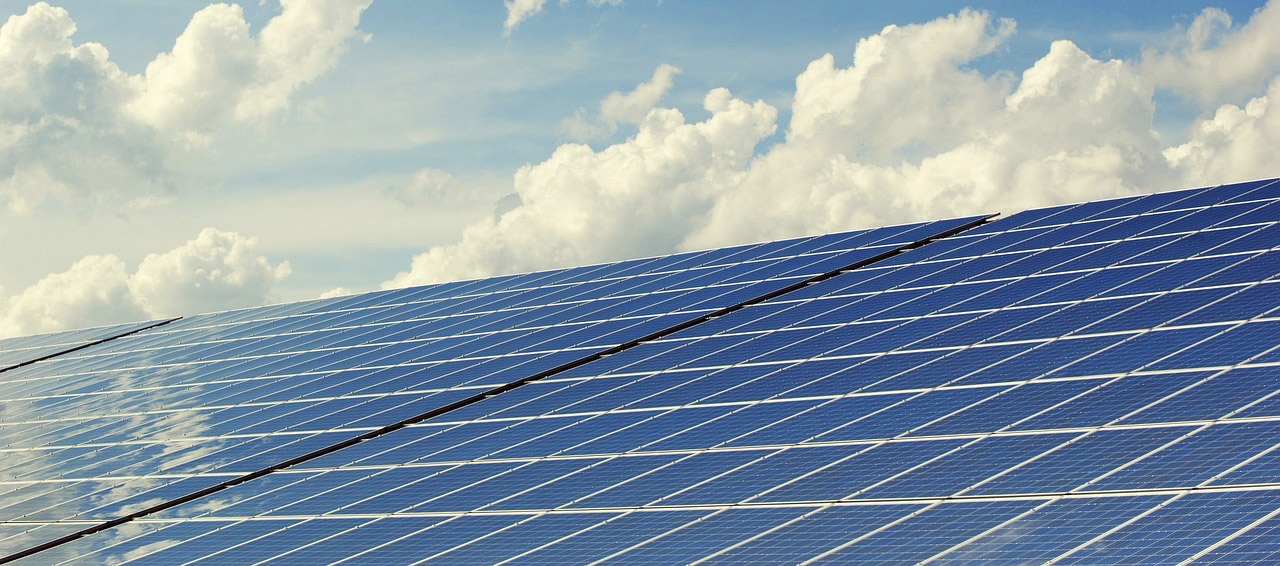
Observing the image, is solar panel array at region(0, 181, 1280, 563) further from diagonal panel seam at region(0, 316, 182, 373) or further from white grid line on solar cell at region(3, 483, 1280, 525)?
diagonal panel seam at region(0, 316, 182, 373)

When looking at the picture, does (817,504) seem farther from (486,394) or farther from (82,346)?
(82,346)

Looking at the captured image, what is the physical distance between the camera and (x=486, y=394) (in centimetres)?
2655

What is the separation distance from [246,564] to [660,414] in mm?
7641

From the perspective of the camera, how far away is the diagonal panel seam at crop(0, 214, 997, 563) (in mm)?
22594

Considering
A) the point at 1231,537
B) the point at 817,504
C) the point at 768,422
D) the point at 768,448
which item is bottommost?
the point at 1231,537

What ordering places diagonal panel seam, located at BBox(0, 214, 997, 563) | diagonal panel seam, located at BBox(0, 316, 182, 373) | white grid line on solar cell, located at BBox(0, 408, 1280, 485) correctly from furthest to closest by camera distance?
diagonal panel seam, located at BBox(0, 316, 182, 373) → diagonal panel seam, located at BBox(0, 214, 997, 563) → white grid line on solar cell, located at BBox(0, 408, 1280, 485)

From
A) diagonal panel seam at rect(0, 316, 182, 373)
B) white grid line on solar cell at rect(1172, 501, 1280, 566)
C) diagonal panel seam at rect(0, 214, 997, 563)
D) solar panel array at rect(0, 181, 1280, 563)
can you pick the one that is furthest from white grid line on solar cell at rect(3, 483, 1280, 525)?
diagonal panel seam at rect(0, 316, 182, 373)

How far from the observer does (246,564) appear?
62.8ft

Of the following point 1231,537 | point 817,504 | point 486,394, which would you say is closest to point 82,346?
point 486,394

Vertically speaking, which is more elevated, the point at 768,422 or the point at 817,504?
the point at 768,422

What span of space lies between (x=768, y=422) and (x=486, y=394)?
7.93 m

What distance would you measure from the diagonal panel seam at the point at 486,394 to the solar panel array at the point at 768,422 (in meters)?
0.11

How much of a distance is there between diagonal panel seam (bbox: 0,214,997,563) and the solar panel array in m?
0.11

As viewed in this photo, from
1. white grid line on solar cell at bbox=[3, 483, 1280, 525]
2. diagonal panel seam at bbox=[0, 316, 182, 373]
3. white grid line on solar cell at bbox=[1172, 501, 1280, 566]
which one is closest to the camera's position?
white grid line on solar cell at bbox=[1172, 501, 1280, 566]
